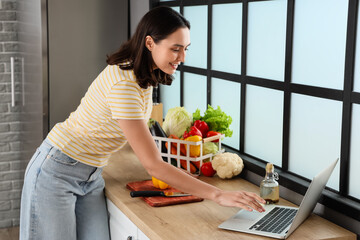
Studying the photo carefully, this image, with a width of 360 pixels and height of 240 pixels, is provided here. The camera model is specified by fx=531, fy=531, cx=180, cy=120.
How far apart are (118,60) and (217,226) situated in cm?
70

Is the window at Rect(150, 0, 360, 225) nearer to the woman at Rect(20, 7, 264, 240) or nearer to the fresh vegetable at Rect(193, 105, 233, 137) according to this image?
the fresh vegetable at Rect(193, 105, 233, 137)

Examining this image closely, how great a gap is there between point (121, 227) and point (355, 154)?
→ 37.2 inches

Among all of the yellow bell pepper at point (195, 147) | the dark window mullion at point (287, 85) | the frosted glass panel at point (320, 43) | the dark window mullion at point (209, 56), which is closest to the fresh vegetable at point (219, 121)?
the yellow bell pepper at point (195, 147)

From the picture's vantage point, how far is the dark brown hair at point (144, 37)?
1.85 meters

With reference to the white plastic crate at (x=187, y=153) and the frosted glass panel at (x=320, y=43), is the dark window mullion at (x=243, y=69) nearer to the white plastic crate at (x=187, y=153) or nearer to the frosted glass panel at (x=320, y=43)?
the white plastic crate at (x=187, y=153)

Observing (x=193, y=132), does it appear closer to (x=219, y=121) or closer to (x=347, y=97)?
(x=219, y=121)

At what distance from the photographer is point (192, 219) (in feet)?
6.09

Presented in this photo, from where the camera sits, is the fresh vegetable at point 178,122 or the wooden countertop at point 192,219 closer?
the wooden countertop at point 192,219

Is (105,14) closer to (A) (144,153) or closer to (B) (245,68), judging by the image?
(B) (245,68)

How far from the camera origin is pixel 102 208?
7.38ft

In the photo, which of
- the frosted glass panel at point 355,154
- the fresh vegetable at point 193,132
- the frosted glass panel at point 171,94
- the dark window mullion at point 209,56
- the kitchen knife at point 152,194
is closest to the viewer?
the frosted glass panel at point 355,154

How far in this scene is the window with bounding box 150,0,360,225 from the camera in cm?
183

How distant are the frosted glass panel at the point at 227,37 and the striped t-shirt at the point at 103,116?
2.39 feet

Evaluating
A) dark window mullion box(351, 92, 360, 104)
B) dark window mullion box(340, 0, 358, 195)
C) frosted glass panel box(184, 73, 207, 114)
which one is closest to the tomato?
frosted glass panel box(184, 73, 207, 114)
